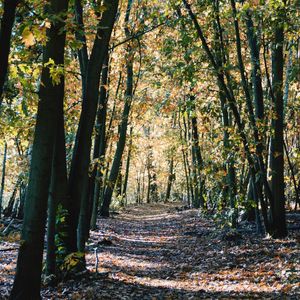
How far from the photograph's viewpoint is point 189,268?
9.62 meters

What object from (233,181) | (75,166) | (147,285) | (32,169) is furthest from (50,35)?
(233,181)

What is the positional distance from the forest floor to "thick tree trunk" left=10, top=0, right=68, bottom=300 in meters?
1.19

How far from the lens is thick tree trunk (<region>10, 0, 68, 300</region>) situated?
5.39 m

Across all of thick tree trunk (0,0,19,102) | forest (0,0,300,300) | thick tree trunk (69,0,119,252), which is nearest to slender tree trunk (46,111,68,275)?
forest (0,0,300,300)

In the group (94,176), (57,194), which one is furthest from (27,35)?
(94,176)

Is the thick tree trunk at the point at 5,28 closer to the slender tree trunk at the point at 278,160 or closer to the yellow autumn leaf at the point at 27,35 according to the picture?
the yellow autumn leaf at the point at 27,35

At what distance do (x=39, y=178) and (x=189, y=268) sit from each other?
17.9 feet

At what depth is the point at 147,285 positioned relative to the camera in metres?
7.94

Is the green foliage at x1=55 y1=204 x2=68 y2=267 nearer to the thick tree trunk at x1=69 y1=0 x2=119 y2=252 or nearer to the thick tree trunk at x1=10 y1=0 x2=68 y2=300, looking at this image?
the thick tree trunk at x1=69 y1=0 x2=119 y2=252

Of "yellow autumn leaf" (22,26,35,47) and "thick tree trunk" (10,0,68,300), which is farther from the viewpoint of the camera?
"thick tree trunk" (10,0,68,300)

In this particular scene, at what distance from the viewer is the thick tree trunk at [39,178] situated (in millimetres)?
5395

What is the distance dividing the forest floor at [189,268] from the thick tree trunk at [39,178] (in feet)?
3.91

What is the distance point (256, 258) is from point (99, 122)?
17.5 feet

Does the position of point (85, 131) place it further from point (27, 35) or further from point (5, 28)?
point (5, 28)
